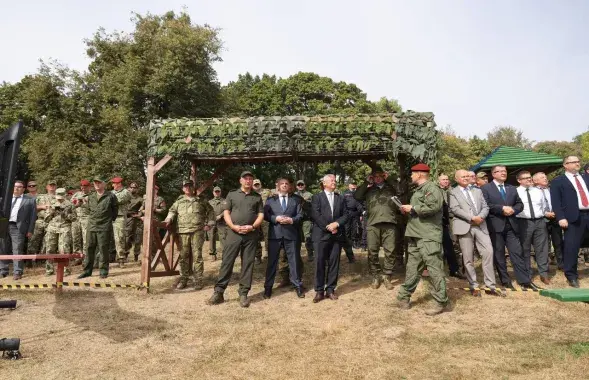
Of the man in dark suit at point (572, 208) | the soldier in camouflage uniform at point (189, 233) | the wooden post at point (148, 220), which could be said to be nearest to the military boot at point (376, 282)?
the man in dark suit at point (572, 208)

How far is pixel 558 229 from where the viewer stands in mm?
8289

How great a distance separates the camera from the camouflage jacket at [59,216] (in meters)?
9.73

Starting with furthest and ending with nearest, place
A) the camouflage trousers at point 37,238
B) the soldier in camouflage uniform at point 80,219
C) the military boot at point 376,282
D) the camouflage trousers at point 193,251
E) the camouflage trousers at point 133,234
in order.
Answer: the camouflage trousers at point 133,234 < the camouflage trousers at point 37,238 < the soldier in camouflage uniform at point 80,219 < the camouflage trousers at point 193,251 < the military boot at point 376,282

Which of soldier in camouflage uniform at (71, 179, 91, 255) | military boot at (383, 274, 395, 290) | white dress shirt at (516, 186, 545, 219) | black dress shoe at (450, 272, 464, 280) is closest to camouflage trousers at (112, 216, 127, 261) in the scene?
soldier in camouflage uniform at (71, 179, 91, 255)

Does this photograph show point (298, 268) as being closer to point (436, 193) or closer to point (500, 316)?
point (436, 193)

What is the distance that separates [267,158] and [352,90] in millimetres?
24907

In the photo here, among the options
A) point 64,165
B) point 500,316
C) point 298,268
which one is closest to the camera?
point 500,316

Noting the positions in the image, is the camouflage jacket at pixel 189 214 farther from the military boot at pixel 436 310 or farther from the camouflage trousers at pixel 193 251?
the military boot at pixel 436 310

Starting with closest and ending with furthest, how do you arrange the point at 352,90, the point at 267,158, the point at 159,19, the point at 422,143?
1. the point at 422,143
2. the point at 267,158
3. the point at 159,19
4. the point at 352,90

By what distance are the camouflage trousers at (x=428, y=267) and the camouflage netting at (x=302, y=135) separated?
155cm

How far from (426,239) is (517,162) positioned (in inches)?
296

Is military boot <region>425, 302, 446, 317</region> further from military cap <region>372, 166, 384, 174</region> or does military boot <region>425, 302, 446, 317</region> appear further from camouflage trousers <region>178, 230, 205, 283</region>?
camouflage trousers <region>178, 230, 205, 283</region>

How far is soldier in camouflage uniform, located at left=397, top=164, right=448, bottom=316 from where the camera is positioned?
598cm

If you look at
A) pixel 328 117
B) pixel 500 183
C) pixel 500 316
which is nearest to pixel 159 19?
pixel 328 117
